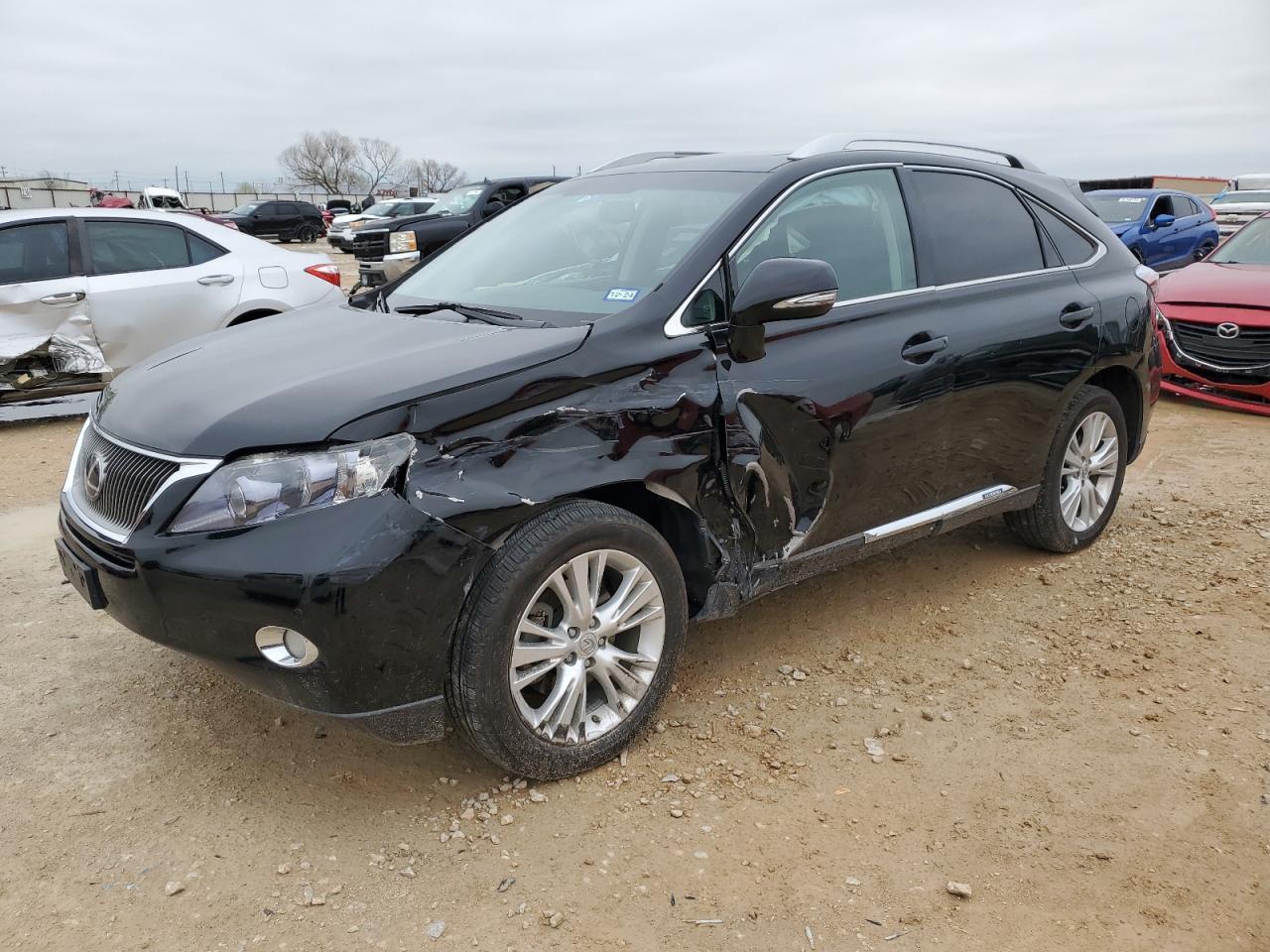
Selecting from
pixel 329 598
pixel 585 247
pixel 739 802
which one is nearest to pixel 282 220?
pixel 585 247

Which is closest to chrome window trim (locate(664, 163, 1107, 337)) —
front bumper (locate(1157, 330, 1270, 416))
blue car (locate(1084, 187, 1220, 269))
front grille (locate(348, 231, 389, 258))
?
front bumper (locate(1157, 330, 1270, 416))

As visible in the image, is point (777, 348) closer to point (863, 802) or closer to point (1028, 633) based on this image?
point (863, 802)

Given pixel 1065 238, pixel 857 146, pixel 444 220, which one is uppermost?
pixel 857 146

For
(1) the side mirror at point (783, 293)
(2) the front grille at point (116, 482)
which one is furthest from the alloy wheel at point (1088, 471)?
(2) the front grille at point (116, 482)

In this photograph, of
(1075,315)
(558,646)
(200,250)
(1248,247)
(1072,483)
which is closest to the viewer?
(558,646)

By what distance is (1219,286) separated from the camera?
8445mm

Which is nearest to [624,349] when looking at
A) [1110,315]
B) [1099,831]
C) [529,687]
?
[529,687]

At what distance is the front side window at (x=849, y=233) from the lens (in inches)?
134

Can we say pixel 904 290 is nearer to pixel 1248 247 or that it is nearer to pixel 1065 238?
pixel 1065 238

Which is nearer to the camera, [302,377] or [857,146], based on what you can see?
[302,377]

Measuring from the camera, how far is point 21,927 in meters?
2.36

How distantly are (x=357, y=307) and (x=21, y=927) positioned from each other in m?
2.24

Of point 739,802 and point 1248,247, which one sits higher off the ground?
point 1248,247

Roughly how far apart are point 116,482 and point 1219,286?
8.60m
